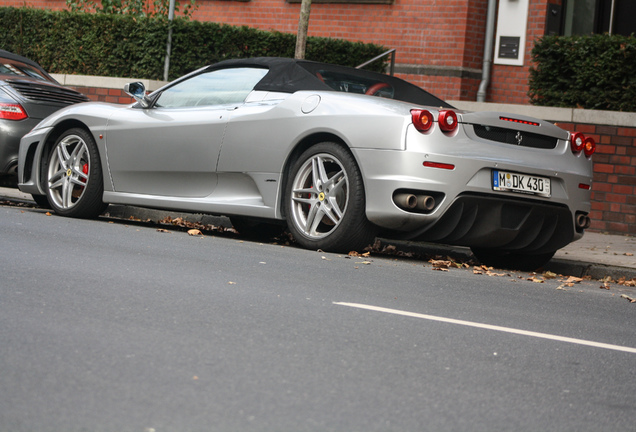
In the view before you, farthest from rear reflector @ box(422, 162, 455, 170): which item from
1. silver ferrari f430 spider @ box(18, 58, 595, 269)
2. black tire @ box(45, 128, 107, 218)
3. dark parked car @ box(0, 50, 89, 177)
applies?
dark parked car @ box(0, 50, 89, 177)

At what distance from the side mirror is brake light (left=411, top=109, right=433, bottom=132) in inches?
107

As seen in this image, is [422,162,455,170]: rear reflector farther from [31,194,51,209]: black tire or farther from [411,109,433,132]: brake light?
[31,194,51,209]: black tire

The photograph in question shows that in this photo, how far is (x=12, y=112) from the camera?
1029cm

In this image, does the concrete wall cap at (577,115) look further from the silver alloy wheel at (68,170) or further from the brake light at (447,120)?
the silver alloy wheel at (68,170)

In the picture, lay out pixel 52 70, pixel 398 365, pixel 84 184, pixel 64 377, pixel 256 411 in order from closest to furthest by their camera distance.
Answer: pixel 256 411 < pixel 64 377 < pixel 398 365 < pixel 84 184 < pixel 52 70

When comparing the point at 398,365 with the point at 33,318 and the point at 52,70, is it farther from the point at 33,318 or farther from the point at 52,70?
the point at 52,70

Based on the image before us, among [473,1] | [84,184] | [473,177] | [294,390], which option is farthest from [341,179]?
[473,1]

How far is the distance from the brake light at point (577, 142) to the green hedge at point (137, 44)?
7591 mm

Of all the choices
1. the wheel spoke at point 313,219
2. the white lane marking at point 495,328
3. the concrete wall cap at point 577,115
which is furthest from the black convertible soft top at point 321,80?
the concrete wall cap at point 577,115

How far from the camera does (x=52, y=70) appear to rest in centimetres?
1561

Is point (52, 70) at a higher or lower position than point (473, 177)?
higher

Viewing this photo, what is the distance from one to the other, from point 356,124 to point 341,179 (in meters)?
0.40

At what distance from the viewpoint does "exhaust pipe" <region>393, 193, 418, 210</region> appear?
6664 millimetres

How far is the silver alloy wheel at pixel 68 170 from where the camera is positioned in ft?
28.6
